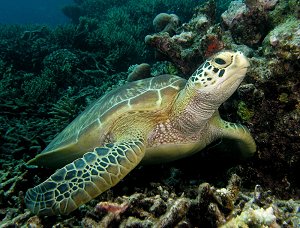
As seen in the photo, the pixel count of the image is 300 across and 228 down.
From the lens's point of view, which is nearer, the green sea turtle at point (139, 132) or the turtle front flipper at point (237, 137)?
the green sea turtle at point (139, 132)

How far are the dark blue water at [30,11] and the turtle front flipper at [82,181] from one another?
4583 centimetres

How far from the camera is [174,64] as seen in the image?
15.4 ft

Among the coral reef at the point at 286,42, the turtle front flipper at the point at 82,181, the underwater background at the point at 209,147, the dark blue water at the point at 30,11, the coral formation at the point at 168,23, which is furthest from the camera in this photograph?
the dark blue water at the point at 30,11

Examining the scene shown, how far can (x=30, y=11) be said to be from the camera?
5231cm

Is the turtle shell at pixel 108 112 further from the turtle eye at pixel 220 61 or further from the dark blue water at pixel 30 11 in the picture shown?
the dark blue water at pixel 30 11

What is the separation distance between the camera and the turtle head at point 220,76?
2.48 meters

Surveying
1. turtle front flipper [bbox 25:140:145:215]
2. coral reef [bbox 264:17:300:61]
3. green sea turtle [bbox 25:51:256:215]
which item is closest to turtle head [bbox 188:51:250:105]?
green sea turtle [bbox 25:51:256:215]

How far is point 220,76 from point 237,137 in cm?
82

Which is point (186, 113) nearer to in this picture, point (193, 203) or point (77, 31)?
point (193, 203)

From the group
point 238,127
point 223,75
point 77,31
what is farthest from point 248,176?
point 77,31

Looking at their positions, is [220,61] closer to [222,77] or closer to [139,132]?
[222,77]

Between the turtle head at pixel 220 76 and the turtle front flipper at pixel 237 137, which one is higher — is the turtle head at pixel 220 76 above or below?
above

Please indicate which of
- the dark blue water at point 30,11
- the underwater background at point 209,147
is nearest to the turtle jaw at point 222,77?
the underwater background at point 209,147

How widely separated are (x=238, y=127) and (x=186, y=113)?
0.67 m
